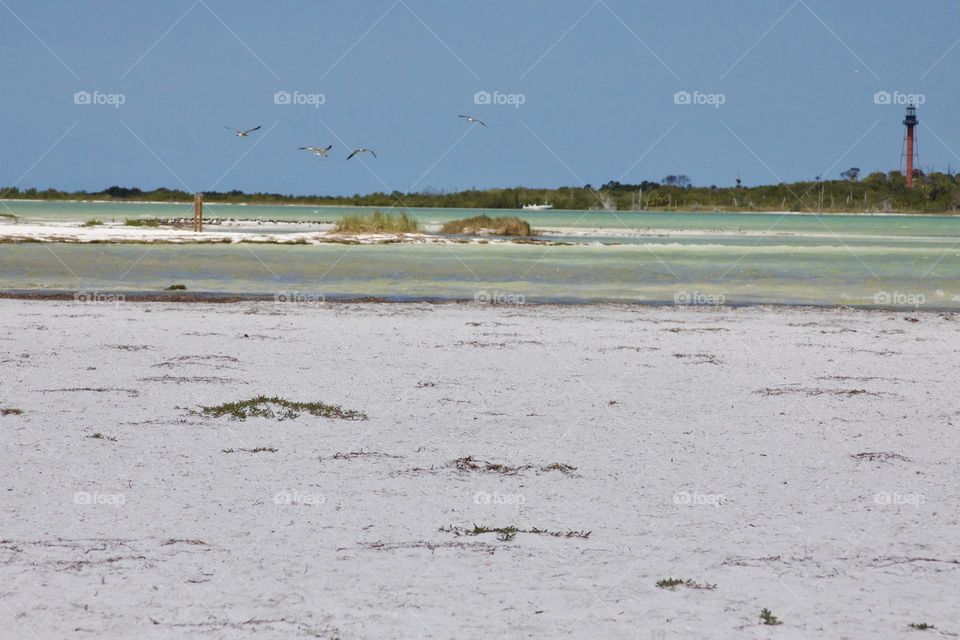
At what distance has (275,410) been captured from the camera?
375 inches

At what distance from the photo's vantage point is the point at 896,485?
7.34 m

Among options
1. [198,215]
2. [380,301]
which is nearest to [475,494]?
[380,301]

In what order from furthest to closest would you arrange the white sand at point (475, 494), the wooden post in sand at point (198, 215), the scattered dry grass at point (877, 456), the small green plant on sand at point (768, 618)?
the wooden post in sand at point (198, 215)
the scattered dry grass at point (877, 456)
the white sand at point (475, 494)
the small green plant on sand at point (768, 618)

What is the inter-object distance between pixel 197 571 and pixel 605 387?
6394 millimetres

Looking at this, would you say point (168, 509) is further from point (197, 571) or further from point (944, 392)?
point (944, 392)

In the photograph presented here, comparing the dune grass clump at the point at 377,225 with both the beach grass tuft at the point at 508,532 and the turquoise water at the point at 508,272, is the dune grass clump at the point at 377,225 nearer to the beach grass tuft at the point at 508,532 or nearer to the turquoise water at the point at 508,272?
the turquoise water at the point at 508,272

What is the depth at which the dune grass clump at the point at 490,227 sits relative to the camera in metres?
55.2

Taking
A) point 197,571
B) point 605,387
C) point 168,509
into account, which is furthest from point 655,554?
point 605,387

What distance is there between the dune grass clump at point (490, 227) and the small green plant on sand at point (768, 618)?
4995 centimetres

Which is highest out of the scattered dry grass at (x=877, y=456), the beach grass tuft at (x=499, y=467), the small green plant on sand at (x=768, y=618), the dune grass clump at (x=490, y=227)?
the dune grass clump at (x=490, y=227)

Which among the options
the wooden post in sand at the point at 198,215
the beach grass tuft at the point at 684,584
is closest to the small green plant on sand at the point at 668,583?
the beach grass tuft at the point at 684,584

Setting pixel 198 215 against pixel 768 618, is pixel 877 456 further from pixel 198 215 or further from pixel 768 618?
pixel 198 215

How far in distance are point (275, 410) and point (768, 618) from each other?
5473 millimetres

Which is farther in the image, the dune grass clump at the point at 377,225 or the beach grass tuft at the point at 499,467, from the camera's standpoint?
the dune grass clump at the point at 377,225
